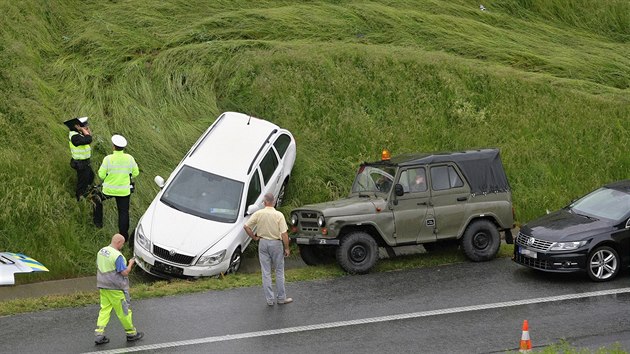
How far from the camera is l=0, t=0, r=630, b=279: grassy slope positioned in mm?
18719

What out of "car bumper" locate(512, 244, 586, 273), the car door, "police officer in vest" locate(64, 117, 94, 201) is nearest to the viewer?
"car bumper" locate(512, 244, 586, 273)

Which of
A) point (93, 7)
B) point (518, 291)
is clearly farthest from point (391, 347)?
point (93, 7)

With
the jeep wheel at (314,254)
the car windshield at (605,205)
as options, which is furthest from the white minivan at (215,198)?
the car windshield at (605,205)

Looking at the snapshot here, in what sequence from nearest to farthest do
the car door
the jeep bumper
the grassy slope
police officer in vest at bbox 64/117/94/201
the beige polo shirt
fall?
the beige polo shirt < the jeep bumper < police officer in vest at bbox 64/117/94/201 < the car door < the grassy slope

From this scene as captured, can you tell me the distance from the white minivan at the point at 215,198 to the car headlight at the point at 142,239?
2cm

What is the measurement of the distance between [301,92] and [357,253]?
6001 millimetres

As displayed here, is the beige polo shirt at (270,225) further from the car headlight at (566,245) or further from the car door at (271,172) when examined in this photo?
the car headlight at (566,245)

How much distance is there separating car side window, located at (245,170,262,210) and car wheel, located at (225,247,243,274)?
84cm

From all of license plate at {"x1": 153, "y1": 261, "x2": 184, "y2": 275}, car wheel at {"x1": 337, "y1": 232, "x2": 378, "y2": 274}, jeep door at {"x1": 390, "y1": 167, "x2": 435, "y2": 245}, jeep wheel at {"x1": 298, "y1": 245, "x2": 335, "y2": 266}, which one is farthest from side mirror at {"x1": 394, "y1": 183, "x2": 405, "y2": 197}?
license plate at {"x1": 153, "y1": 261, "x2": 184, "y2": 275}

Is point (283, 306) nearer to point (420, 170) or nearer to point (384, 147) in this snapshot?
point (420, 170)

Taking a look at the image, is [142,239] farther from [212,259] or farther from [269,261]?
[269,261]

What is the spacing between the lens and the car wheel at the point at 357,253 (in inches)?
→ 622

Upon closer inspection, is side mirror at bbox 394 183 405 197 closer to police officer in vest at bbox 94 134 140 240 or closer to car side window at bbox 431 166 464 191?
car side window at bbox 431 166 464 191

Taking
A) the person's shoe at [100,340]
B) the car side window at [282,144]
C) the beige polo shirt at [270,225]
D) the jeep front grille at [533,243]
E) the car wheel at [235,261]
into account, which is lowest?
the person's shoe at [100,340]
